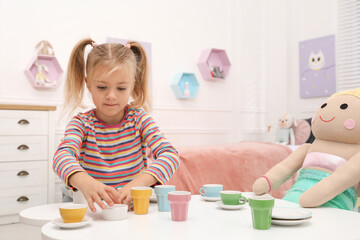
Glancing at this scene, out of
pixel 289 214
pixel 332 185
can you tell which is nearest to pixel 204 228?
pixel 289 214

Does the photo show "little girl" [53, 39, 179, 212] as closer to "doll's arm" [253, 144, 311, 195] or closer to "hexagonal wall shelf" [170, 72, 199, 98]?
"doll's arm" [253, 144, 311, 195]

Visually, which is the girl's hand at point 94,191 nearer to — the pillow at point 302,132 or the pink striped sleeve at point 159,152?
the pink striped sleeve at point 159,152

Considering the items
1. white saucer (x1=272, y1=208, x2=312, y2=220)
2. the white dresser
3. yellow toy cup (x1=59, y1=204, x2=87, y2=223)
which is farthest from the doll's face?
the white dresser

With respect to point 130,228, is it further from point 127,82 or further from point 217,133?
point 217,133

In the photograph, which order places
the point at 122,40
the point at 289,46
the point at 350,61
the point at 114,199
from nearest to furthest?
the point at 114,199, the point at 122,40, the point at 350,61, the point at 289,46

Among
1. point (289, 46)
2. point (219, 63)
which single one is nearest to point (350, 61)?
point (289, 46)

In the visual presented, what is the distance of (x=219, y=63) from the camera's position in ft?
14.4

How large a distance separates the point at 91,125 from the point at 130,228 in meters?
0.61

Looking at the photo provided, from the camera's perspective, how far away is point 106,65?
4.19ft

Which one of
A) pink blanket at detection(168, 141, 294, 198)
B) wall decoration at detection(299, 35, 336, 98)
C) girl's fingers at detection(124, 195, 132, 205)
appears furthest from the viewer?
wall decoration at detection(299, 35, 336, 98)

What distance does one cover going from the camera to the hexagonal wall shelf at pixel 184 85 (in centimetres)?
398

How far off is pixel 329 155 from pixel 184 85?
8.99 ft

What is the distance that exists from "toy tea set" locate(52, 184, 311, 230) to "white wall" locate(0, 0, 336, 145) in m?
2.53

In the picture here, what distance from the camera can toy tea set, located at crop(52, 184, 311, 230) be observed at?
2.66 feet
